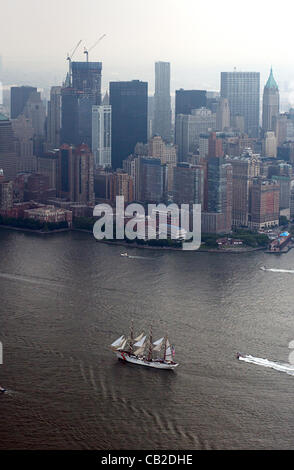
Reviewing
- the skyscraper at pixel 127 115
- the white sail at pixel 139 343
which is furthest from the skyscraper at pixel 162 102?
the white sail at pixel 139 343

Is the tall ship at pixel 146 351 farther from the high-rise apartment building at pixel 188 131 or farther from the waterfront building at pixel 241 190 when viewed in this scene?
the high-rise apartment building at pixel 188 131

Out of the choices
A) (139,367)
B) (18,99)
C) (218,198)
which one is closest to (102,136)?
(18,99)

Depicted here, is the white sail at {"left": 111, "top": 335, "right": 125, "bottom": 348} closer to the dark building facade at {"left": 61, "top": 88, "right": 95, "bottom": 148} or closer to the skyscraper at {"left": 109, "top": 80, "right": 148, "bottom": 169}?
the skyscraper at {"left": 109, "top": 80, "right": 148, "bottom": 169}

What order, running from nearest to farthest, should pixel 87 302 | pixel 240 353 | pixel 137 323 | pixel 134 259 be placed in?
pixel 240 353, pixel 137 323, pixel 87 302, pixel 134 259

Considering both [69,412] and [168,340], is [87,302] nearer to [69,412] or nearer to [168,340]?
[168,340]

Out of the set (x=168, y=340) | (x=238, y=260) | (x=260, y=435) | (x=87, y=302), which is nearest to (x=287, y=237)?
(x=238, y=260)

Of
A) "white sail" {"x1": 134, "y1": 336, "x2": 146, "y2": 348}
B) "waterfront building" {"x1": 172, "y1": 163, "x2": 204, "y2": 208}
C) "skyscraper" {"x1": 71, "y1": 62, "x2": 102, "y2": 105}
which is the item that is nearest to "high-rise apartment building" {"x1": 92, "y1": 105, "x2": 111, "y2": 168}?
"skyscraper" {"x1": 71, "y1": 62, "x2": 102, "y2": 105}
